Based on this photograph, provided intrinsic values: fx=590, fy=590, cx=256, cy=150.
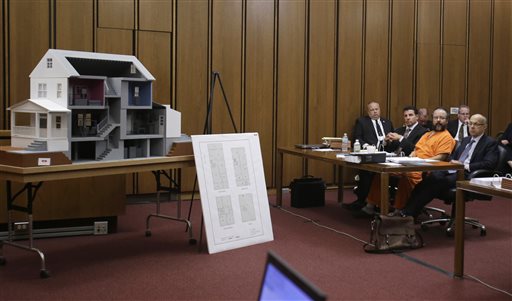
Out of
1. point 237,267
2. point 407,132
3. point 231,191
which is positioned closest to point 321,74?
point 407,132

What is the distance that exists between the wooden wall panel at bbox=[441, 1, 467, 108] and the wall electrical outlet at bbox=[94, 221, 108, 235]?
6.13 m

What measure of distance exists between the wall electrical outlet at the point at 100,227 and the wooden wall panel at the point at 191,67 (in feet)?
7.14

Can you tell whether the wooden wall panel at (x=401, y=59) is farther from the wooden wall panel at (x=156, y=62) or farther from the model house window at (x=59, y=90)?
the model house window at (x=59, y=90)

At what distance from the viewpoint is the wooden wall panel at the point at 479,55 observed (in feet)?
32.0

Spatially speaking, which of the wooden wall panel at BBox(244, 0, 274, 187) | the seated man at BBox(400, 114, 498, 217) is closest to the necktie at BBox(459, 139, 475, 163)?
the seated man at BBox(400, 114, 498, 217)

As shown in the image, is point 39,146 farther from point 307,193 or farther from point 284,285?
point 307,193

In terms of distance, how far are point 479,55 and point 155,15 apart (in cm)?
554

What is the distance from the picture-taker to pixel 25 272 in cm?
448

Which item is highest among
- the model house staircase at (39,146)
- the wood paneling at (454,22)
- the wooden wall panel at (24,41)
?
the wood paneling at (454,22)

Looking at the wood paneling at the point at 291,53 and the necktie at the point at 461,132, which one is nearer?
the wood paneling at the point at 291,53

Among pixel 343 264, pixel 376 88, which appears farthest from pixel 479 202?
pixel 343 264

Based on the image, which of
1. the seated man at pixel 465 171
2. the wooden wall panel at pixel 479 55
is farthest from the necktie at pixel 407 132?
the wooden wall panel at pixel 479 55

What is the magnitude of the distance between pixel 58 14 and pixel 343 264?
4480 mm

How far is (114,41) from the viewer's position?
7219mm
